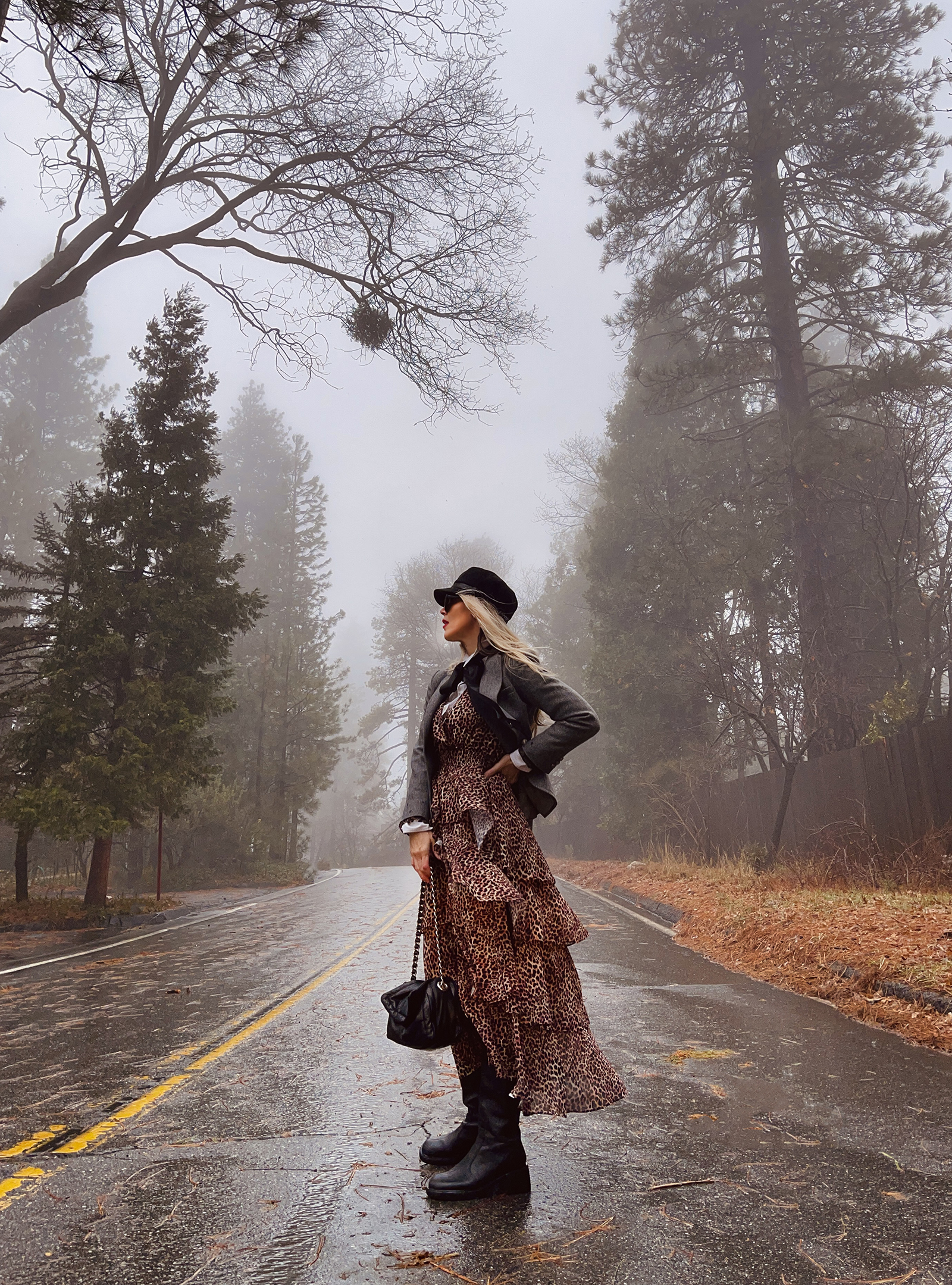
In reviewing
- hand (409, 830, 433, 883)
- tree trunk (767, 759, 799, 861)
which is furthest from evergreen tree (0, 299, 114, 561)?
hand (409, 830, 433, 883)

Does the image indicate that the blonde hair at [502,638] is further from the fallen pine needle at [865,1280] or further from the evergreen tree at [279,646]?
the evergreen tree at [279,646]

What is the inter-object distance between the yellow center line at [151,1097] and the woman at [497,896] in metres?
1.56

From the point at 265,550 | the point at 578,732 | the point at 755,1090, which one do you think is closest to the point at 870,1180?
the point at 755,1090

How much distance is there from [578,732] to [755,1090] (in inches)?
94.5

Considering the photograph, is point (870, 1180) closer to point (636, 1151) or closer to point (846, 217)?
point (636, 1151)

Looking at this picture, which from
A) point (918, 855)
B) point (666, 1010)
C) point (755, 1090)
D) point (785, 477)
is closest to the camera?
point (755, 1090)

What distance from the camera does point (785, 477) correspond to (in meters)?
21.5

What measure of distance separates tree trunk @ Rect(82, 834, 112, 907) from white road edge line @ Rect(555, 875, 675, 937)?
8613mm

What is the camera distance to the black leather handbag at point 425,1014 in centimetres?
340

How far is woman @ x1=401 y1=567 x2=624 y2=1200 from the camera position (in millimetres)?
3395

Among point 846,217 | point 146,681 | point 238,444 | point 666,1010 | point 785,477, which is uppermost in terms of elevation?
point 238,444

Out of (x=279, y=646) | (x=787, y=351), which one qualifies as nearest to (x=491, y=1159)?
(x=787, y=351)

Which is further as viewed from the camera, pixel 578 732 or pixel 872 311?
pixel 872 311

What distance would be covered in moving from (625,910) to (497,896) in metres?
12.5
